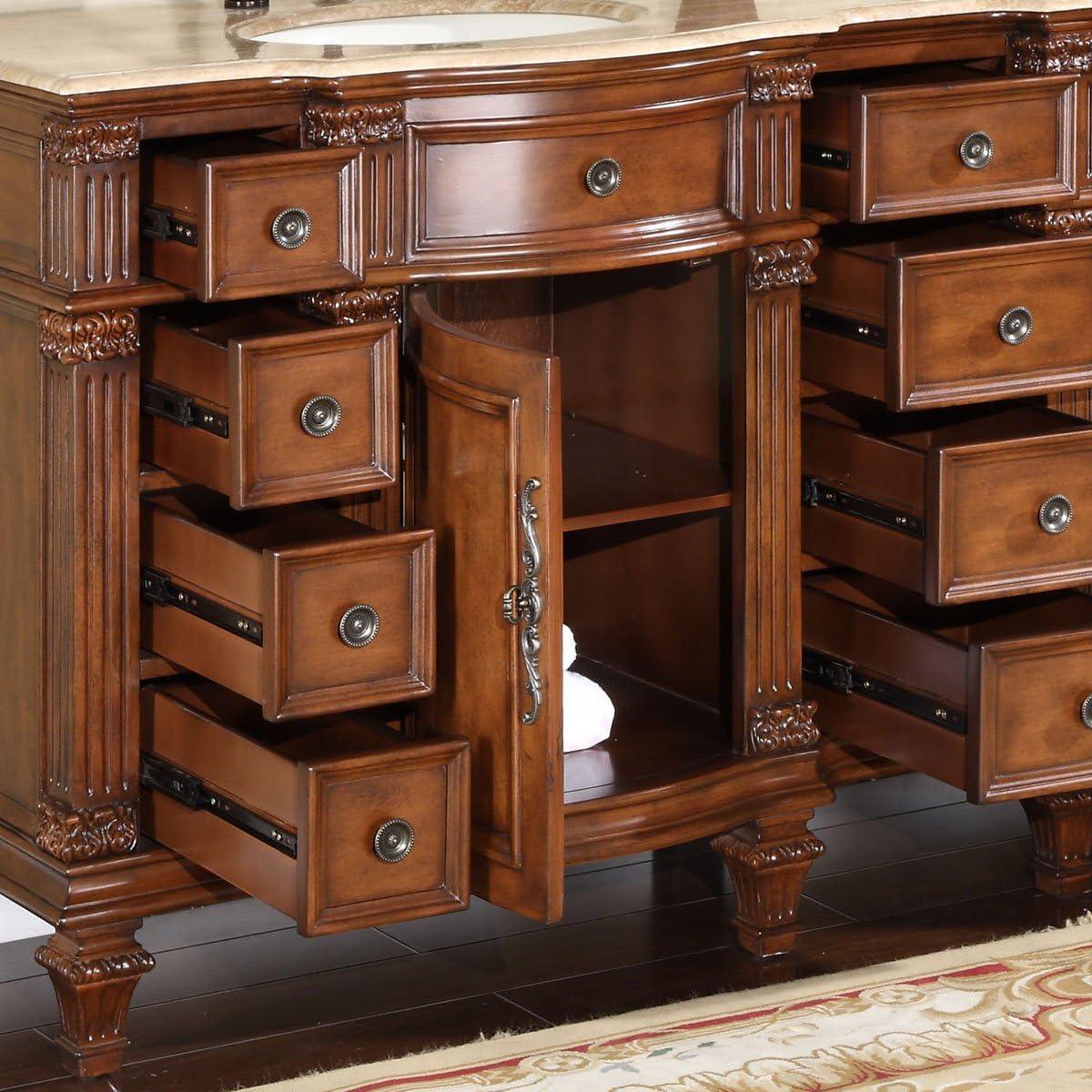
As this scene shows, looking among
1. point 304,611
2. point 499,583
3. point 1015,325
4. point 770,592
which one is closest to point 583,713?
A: point 770,592

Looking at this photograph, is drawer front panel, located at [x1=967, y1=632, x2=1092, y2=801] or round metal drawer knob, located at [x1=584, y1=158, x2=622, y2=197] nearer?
round metal drawer knob, located at [x1=584, y1=158, x2=622, y2=197]

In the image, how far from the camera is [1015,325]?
8.16 ft

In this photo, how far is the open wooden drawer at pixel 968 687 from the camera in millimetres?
2480

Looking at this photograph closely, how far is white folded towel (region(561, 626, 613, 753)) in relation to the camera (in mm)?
2539

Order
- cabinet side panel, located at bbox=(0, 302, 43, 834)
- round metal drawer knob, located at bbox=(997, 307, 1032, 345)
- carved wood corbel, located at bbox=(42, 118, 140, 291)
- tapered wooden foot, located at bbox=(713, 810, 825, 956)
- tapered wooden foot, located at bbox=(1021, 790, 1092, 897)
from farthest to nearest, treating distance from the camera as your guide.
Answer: tapered wooden foot, located at bbox=(1021, 790, 1092, 897), tapered wooden foot, located at bbox=(713, 810, 825, 956), round metal drawer knob, located at bbox=(997, 307, 1032, 345), cabinet side panel, located at bbox=(0, 302, 43, 834), carved wood corbel, located at bbox=(42, 118, 140, 291)

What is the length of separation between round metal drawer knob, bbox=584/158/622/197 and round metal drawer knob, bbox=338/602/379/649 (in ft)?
1.55

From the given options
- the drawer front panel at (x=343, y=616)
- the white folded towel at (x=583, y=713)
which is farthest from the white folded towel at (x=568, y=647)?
the drawer front panel at (x=343, y=616)

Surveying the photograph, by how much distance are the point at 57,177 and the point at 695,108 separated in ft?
2.08

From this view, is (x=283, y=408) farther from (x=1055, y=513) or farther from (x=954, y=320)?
(x=1055, y=513)

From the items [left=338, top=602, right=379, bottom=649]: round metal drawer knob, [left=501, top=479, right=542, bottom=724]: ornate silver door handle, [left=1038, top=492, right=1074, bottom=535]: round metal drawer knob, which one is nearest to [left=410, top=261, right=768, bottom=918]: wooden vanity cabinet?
[left=501, top=479, right=542, bottom=724]: ornate silver door handle

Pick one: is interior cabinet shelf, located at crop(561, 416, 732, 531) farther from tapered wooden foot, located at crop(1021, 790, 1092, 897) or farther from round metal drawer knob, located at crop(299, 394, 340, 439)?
tapered wooden foot, located at crop(1021, 790, 1092, 897)

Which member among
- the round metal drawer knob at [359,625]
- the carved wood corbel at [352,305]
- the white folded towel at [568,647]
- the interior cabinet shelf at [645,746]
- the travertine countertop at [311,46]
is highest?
the travertine countertop at [311,46]

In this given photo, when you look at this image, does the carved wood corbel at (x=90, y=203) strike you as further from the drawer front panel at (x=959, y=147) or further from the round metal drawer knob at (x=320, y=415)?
the drawer front panel at (x=959, y=147)

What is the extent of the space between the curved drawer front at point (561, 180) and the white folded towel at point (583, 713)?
0.50 m
